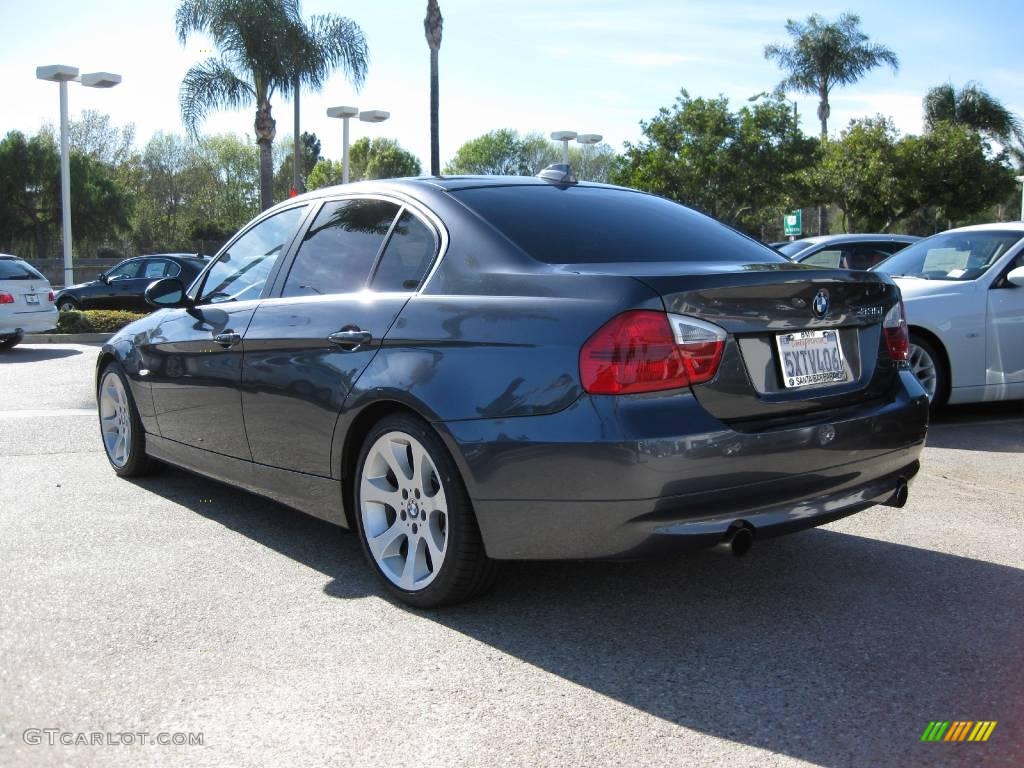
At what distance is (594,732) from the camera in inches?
111

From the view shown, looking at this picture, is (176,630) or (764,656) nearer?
(764,656)

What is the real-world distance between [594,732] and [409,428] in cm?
129

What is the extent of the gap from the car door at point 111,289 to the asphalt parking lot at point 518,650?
18.5m

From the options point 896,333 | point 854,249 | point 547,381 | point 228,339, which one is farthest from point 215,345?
point 854,249

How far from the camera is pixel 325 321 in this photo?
4152 mm

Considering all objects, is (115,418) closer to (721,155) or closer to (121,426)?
(121,426)

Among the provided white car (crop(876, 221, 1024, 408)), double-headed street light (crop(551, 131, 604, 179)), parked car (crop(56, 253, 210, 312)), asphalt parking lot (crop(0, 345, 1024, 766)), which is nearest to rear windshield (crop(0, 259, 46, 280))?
parked car (crop(56, 253, 210, 312))

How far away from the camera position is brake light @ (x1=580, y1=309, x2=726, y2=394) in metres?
3.21

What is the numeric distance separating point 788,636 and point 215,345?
2.86m

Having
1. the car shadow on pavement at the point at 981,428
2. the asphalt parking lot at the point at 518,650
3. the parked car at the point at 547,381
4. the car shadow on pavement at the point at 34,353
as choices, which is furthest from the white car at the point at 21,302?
the car shadow on pavement at the point at 981,428

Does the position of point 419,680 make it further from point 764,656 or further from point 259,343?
point 259,343

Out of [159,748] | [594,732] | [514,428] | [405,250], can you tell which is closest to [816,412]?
[514,428]

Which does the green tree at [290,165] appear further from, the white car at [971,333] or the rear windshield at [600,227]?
the rear windshield at [600,227]

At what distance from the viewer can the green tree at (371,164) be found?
311 feet
